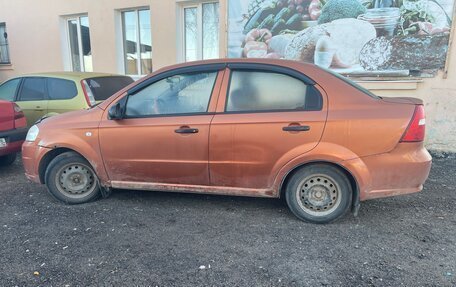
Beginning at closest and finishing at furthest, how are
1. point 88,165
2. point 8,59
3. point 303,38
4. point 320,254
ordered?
point 320,254 → point 88,165 → point 303,38 → point 8,59

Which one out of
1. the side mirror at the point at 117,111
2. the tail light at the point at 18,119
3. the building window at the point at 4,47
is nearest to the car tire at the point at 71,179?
the side mirror at the point at 117,111

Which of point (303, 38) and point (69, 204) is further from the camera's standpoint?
point (303, 38)

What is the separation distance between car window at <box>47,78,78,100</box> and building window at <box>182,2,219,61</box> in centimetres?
308

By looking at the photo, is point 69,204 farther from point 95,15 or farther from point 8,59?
point 8,59

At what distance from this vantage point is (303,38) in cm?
677

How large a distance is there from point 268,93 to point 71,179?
2.56 m

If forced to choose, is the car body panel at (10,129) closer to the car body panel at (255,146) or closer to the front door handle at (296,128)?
the car body panel at (255,146)

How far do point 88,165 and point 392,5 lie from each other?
5.72 m

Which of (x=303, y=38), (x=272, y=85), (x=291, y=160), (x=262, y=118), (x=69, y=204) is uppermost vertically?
(x=303, y=38)

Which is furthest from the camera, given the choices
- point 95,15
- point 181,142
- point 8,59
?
point 8,59

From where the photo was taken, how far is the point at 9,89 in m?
6.65

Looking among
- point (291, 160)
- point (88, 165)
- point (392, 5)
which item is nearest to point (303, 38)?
point (392, 5)

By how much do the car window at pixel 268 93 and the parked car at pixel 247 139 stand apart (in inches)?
0.4

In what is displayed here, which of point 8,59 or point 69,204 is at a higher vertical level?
point 8,59
